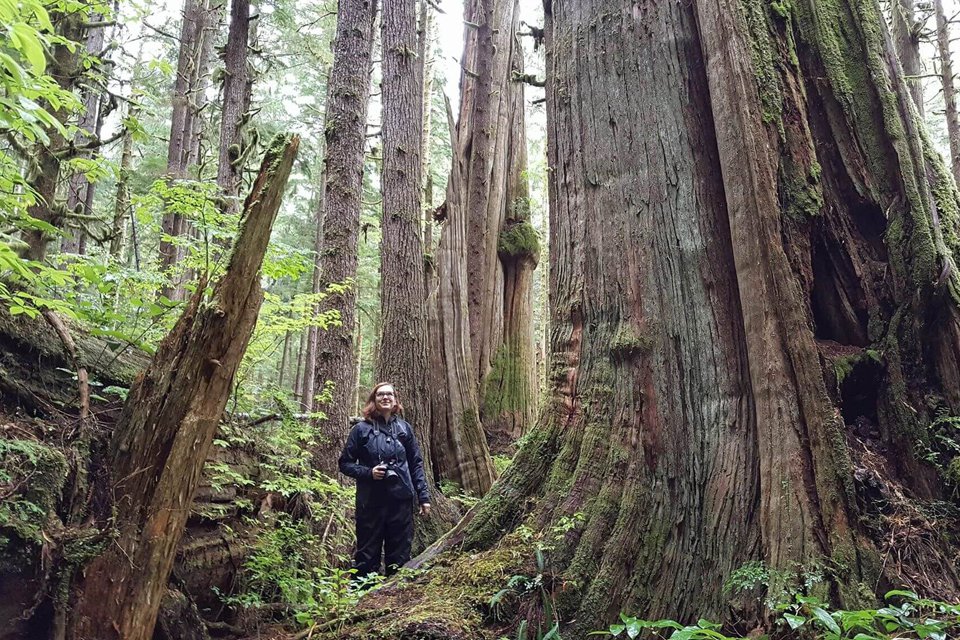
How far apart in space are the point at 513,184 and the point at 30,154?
24.1 ft

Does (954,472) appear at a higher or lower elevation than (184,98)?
lower

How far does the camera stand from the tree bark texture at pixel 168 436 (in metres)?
2.73

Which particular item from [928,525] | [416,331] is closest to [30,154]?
[416,331]

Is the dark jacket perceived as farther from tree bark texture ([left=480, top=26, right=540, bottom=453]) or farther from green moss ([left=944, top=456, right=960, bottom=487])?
tree bark texture ([left=480, top=26, right=540, bottom=453])

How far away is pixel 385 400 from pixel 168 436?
263 cm

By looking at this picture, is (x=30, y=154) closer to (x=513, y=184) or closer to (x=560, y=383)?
(x=560, y=383)

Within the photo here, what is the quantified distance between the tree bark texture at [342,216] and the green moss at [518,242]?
3.67 meters

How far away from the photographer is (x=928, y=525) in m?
2.70

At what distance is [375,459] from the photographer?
17.3ft

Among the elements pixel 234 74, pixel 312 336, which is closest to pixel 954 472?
pixel 234 74

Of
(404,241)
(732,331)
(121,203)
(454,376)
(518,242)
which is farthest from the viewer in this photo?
(518,242)

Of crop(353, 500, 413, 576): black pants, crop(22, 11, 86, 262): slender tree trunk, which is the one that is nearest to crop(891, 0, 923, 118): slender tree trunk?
crop(353, 500, 413, 576): black pants

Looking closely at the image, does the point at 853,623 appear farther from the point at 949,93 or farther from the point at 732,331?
the point at 949,93

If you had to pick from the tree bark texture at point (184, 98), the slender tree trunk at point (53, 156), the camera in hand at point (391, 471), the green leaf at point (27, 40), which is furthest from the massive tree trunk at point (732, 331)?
the tree bark texture at point (184, 98)
